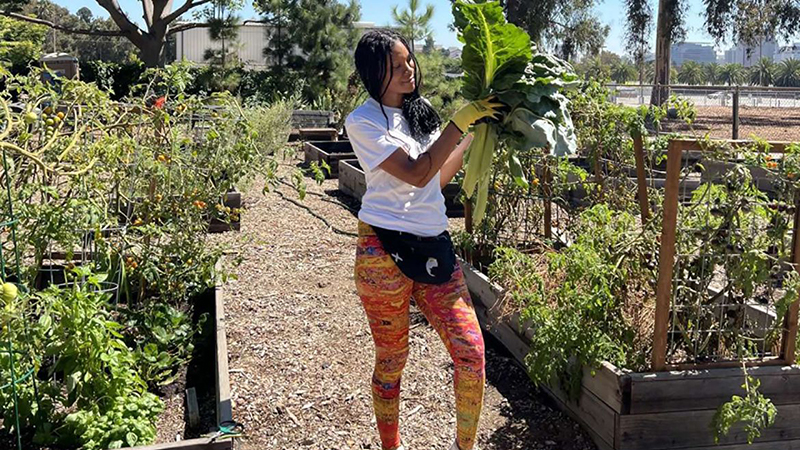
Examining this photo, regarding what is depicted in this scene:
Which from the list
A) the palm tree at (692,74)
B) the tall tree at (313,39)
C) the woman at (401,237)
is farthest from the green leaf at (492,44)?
the palm tree at (692,74)

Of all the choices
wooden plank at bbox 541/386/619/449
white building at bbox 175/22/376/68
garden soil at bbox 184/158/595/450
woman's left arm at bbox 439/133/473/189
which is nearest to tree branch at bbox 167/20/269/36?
white building at bbox 175/22/376/68

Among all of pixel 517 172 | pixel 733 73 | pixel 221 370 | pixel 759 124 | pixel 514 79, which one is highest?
pixel 733 73

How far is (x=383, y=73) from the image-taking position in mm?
2938

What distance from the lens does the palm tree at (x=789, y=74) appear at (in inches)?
3290

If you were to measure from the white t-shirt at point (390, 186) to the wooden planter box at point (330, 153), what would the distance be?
9.62m

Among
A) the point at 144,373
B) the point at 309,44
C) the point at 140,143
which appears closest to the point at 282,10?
the point at 309,44

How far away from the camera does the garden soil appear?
375 cm

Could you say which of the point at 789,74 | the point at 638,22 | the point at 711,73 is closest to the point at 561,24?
the point at 638,22

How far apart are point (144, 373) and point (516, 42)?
250cm

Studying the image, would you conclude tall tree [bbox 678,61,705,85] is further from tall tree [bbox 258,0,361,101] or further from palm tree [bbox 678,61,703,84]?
tall tree [bbox 258,0,361,101]

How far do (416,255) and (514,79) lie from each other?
0.70 metres

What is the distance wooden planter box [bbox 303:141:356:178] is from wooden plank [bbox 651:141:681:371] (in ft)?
31.0

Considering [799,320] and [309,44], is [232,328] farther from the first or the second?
[309,44]

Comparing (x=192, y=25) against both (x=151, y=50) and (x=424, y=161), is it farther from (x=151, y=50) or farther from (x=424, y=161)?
(x=424, y=161)
